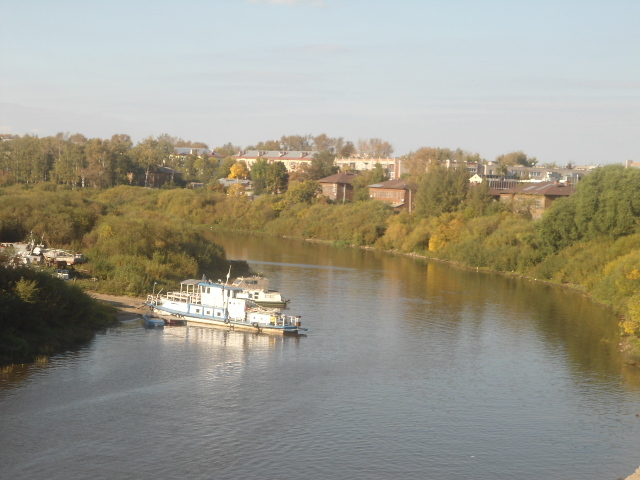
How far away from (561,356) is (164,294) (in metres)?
14.7

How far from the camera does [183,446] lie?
15945 mm

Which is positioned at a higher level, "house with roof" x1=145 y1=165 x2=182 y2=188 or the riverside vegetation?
"house with roof" x1=145 y1=165 x2=182 y2=188

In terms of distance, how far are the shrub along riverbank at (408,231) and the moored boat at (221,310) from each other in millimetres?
2929

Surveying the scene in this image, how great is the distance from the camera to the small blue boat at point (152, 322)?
2602cm

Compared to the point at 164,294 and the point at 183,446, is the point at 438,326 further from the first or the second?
the point at 183,446

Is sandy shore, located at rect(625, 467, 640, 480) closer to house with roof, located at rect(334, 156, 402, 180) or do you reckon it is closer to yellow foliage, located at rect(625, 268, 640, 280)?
yellow foliage, located at rect(625, 268, 640, 280)

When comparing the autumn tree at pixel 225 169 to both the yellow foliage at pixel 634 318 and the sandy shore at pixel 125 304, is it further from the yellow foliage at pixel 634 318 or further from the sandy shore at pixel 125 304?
the yellow foliage at pixel 634 318

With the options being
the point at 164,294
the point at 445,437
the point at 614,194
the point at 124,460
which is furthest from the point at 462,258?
the point at 124,460

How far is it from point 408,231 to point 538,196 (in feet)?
31.7

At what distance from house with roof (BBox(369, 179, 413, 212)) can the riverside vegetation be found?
3.01 ft

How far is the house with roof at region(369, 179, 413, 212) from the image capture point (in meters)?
67.7

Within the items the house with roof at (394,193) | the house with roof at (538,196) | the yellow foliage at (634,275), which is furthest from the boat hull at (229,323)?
the house with roof at (394,193)

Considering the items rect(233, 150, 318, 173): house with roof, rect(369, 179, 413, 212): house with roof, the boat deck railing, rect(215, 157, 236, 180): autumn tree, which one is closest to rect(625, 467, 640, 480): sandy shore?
the boat deck railing

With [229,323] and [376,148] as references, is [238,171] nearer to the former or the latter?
[376,148]
